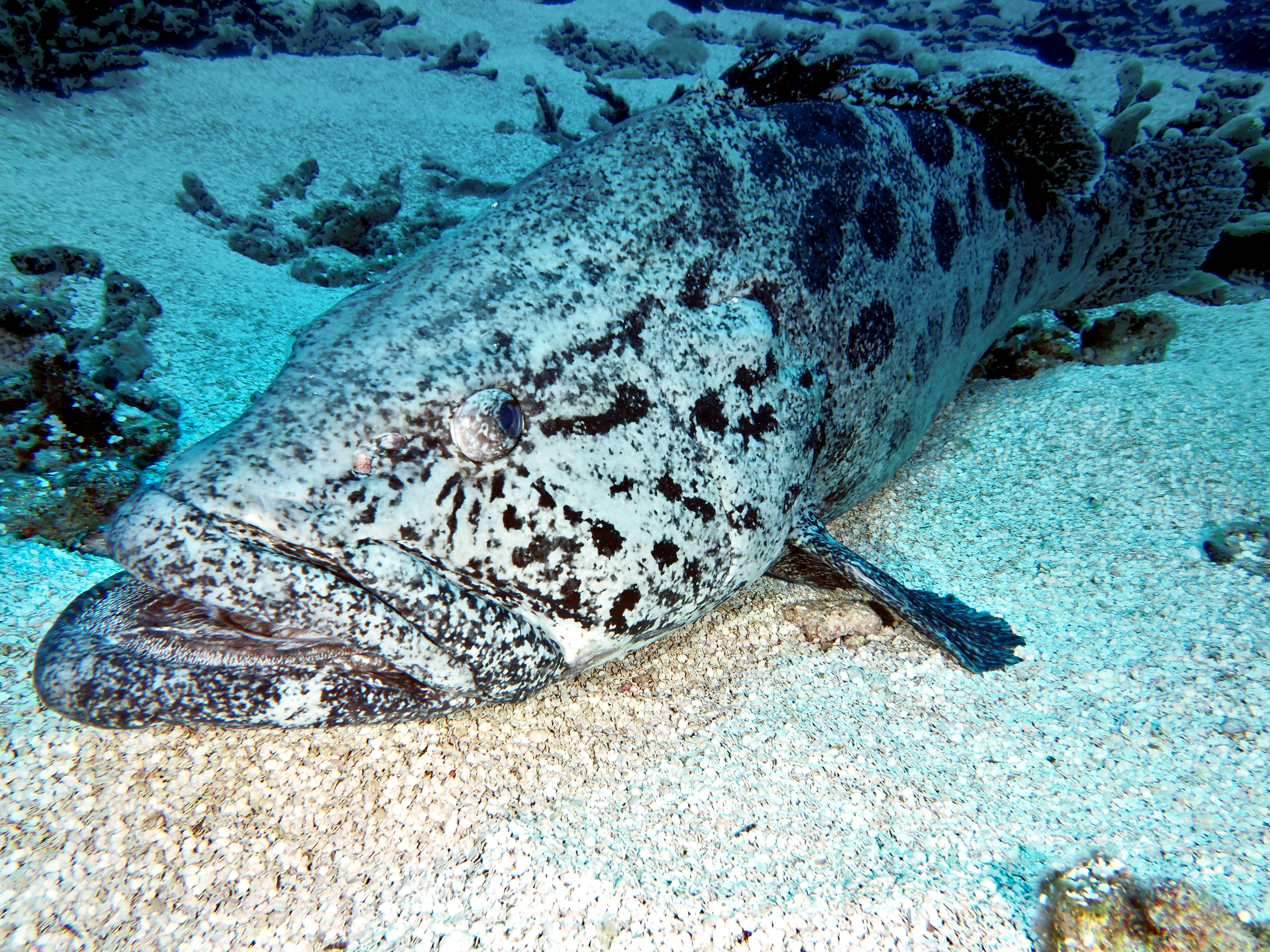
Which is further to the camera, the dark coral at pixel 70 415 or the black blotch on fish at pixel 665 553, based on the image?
the dark coral at pixel 70 415

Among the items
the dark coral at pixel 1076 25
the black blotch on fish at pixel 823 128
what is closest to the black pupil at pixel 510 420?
the black blotch on fish at pixel 823 128

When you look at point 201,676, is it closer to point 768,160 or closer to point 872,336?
point 768,160

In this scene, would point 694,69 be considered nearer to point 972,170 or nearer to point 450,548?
point 972,170

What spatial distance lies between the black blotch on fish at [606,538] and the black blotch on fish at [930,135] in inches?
107

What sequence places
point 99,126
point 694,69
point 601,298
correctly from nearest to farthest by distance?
1. point 601,298
2. point 99,126
3. point 694,69

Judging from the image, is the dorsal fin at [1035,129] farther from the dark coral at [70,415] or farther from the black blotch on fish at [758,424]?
the dark coral at [70,415]

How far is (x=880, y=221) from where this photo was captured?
2.77 m

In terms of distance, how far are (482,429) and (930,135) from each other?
303 centimetres

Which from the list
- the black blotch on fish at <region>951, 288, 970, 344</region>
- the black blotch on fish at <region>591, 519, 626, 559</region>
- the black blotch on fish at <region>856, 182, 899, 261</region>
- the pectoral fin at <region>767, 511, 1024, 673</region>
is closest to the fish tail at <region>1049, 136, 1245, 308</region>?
the black blotch on fish at <region>951, 288, 970, 344</region>

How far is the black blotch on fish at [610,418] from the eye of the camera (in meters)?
1.82

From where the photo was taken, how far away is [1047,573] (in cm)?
264

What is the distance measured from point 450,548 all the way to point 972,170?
3639 millimetres

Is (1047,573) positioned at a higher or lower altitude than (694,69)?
lower

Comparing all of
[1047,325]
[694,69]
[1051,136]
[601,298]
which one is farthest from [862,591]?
[694,69]
